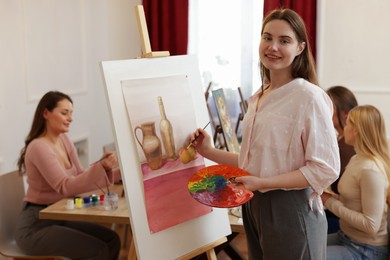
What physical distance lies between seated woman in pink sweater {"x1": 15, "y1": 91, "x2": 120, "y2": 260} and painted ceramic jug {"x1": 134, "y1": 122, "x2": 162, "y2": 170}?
623mm

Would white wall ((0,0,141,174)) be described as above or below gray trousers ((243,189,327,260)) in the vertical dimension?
above

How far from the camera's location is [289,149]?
5.87 ft

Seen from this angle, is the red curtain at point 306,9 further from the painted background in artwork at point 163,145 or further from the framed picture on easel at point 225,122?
the painted background in artwork at point 163,145

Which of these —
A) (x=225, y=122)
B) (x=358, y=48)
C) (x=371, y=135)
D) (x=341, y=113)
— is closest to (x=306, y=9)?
(x=358, y=48)

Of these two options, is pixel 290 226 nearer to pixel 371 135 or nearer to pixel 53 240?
pixel 371 135

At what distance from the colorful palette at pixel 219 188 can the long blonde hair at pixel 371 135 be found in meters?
0.82

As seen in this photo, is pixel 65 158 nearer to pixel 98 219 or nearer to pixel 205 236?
pixel 98 219

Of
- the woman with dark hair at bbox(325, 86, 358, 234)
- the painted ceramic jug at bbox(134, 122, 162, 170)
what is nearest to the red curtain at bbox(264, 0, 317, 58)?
the woman with dark hair at bbox(325, 86, 358, 234)

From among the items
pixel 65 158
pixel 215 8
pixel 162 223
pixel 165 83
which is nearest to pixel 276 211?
pixel 162 223

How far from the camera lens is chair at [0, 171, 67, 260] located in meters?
2.80

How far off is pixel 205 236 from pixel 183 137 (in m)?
0.42

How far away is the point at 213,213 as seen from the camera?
231 centimetres

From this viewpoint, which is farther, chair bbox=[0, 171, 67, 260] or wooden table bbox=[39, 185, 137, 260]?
chair bbox=[0, 171, 67, 260]

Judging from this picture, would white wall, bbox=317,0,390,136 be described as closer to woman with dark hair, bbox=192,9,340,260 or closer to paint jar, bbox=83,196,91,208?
paint jar, bbox=83,196,91,208
